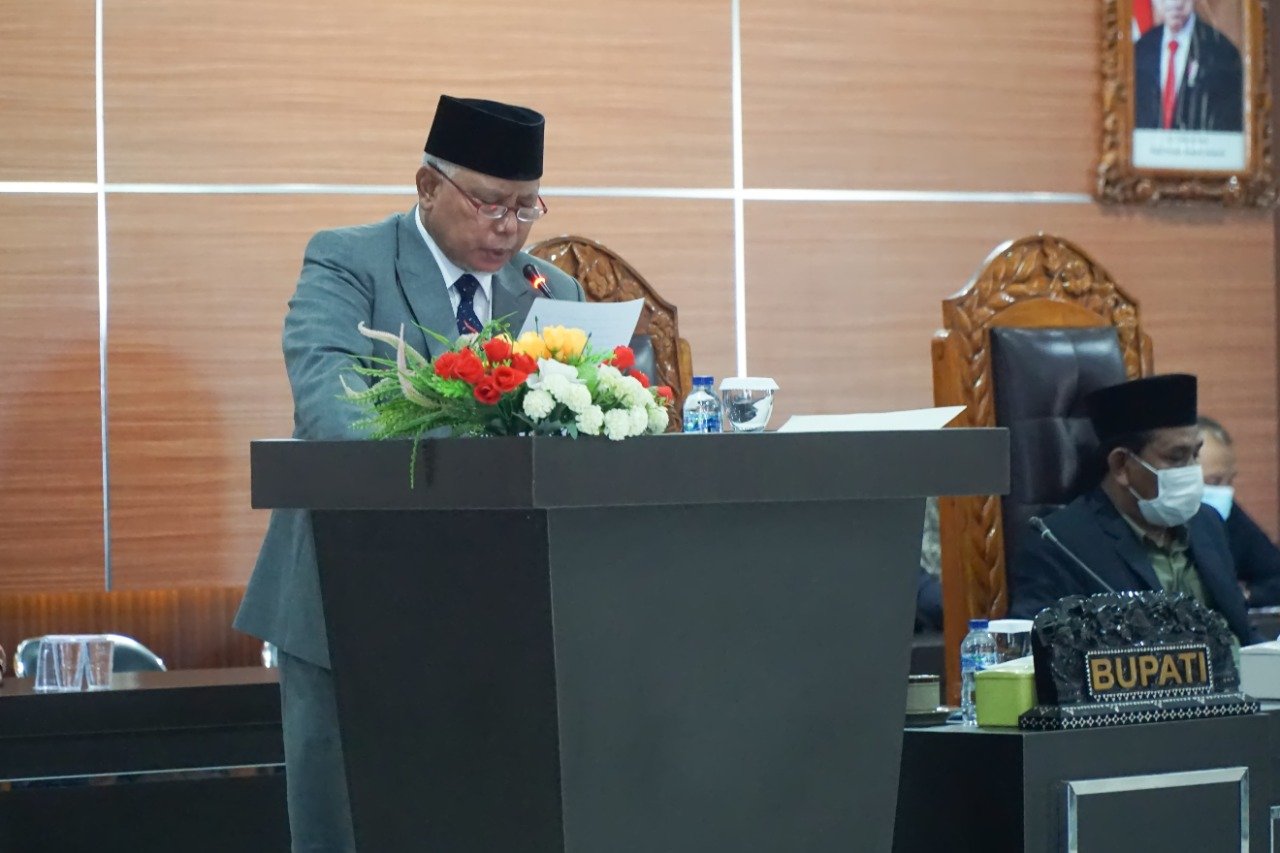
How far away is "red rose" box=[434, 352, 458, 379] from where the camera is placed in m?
1.42

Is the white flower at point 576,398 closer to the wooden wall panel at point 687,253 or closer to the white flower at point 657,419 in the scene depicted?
the white flower at point 657,419

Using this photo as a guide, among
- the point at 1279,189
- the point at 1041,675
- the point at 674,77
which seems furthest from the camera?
the point at 1279,189

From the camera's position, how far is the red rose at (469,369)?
4.62 feet

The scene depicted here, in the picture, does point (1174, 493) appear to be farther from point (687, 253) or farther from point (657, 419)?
point (657, 419)

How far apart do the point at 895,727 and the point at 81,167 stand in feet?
10.8

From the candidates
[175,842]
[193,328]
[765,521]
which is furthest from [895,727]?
[193,328]

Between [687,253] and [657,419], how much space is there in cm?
325

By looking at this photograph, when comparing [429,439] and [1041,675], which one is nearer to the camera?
[429,439]

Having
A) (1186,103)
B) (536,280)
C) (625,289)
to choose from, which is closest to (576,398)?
(536,280)

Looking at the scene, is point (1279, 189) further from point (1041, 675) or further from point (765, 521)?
point (765, 521)

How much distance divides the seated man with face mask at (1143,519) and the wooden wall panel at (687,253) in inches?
53.0

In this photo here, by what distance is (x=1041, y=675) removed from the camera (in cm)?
224

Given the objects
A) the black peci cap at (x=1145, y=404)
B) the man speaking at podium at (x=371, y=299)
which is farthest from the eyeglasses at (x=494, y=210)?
the black peci cap at (x=1145, y=404)

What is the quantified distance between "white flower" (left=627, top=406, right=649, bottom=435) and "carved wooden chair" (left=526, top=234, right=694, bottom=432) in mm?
2143
